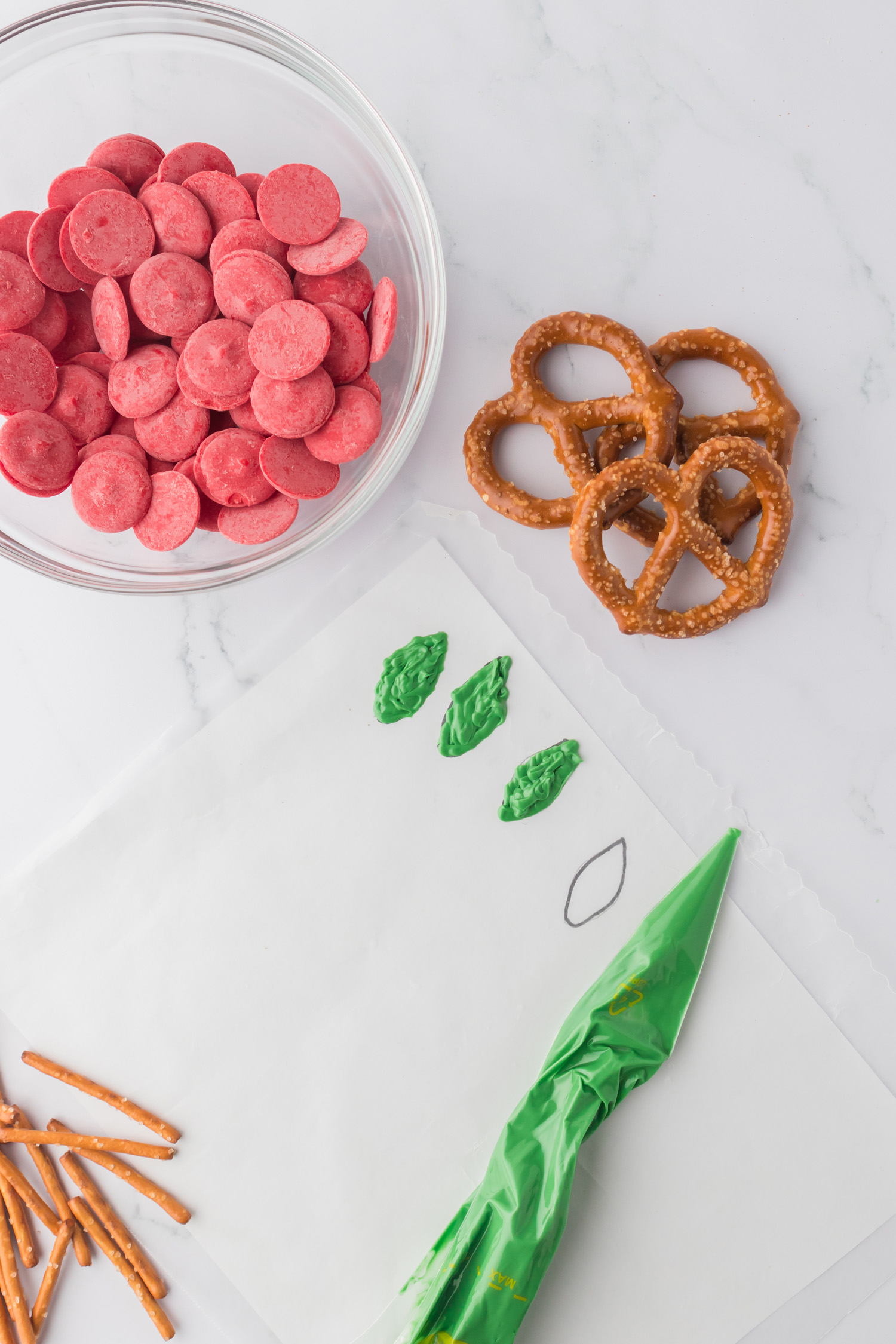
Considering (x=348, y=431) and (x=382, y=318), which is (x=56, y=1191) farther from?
(x=382, y=318)

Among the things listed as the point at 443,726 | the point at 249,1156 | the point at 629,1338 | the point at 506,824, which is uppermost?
the point at 443,726

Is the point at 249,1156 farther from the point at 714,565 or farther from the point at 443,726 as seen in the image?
the point at 714,565

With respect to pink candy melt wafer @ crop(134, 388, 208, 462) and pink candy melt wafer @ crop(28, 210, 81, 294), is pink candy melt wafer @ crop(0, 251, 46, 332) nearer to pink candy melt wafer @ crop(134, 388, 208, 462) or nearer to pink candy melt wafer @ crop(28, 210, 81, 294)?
pink candy melt wafer @ crop(28, 210, 81, 294)

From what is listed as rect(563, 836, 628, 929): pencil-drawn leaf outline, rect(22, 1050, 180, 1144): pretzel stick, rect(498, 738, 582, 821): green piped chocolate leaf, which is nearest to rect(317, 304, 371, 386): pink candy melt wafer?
rect(498, 738, 582, 821): green piped chocolate leaf

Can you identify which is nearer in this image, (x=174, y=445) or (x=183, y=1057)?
(x=174, y=445)

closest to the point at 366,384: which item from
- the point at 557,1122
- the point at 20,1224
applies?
the point at 557,1122

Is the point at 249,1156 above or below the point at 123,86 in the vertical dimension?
below

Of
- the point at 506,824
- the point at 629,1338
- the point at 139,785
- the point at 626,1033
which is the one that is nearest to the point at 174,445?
the point at 139,785
